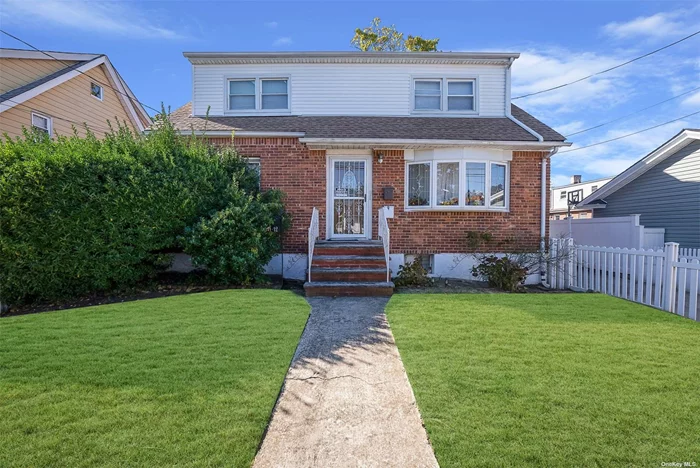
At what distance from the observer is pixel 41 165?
672 centimetres

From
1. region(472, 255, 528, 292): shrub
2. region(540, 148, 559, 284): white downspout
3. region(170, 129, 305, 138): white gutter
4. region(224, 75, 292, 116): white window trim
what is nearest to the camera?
region(472, 255, 528, 292): shrub

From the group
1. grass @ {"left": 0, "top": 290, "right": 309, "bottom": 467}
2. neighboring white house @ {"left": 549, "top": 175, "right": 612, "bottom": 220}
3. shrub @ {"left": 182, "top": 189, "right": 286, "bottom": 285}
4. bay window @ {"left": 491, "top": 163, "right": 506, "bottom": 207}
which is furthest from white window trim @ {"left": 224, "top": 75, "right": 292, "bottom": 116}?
neighboring white house @ {"left": 549, "top": 175, "right": 612, "bottom": 220}

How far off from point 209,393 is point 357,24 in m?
21.8

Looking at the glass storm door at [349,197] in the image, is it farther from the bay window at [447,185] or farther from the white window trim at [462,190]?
the bay window at [447,185]

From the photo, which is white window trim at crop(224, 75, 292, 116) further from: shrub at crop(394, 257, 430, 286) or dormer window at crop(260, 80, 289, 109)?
shrub at crop(394, 257, 430, 286)

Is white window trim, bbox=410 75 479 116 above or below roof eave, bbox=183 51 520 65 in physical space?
below

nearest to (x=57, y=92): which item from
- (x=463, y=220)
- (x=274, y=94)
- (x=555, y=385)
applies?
(x=274, y=94)

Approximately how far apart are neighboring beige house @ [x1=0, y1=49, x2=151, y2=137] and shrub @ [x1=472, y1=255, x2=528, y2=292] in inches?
471

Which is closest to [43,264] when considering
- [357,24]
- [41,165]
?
[41,165]

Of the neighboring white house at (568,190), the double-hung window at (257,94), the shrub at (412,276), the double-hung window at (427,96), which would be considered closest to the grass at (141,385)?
the shrub at (412,276)

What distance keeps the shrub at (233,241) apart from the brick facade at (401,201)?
163 cm

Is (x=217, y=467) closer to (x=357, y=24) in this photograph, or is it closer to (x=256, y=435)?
(x=256, y=435)

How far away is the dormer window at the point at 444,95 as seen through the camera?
1098cm

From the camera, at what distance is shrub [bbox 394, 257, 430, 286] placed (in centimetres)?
858
